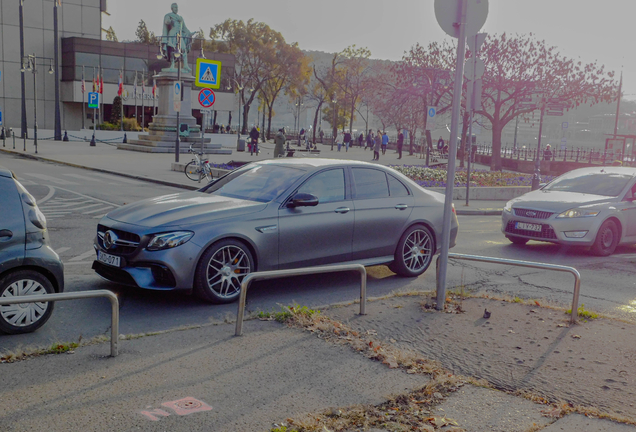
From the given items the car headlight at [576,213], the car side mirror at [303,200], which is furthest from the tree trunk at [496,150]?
the car side mirror at [303,200]

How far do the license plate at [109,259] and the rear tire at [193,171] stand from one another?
49.8ft

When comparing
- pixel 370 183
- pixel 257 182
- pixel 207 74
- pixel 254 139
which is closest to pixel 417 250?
pixel 370 183

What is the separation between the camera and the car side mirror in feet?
23.4

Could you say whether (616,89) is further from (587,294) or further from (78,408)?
(78,408)

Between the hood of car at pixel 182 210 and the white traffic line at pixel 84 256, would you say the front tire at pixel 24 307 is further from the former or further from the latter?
the white traffic line at pixel 84 256

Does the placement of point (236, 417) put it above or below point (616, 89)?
below

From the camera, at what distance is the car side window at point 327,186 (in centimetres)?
748

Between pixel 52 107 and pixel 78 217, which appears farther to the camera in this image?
pixel 52 107

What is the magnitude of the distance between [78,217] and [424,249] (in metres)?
7.29

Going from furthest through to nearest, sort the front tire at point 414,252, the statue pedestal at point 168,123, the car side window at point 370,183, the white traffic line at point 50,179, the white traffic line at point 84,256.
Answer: the statue pedestal at point 168,123 → the white traffic line at point 50,179 → the white traffic line at point 84,256 → the front tire at point 414,252 → the car side window at point 370,183

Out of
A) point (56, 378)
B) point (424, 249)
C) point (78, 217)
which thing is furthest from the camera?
point (78, 217)

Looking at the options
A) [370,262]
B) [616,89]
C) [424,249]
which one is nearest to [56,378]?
[370,262]

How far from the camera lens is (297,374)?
177 inches

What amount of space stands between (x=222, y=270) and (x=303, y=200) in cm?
121
